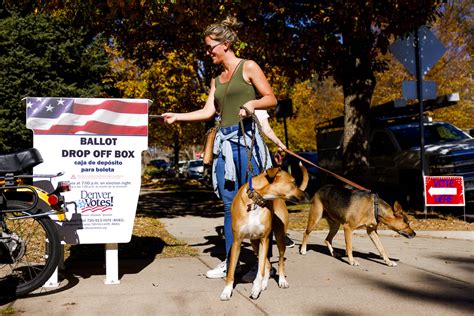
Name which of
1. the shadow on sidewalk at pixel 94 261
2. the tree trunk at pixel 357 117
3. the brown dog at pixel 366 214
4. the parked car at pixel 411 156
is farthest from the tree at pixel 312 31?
the brown dog at pixel 366 214

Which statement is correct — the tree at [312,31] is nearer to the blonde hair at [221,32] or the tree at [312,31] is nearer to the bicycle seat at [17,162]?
the blonde hair at [221,32]

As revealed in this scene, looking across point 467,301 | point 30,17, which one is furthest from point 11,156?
point 30,17

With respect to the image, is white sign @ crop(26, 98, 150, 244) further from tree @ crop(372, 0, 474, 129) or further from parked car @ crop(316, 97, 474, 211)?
tree @ crop(372, 0, 474, 129)

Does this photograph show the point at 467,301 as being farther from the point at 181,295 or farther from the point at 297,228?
the point at 297,228

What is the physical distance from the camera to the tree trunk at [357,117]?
1241 cm

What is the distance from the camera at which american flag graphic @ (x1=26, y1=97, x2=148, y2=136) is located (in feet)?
15.6

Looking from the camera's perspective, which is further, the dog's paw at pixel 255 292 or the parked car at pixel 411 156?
the parked car at pixel 411 156

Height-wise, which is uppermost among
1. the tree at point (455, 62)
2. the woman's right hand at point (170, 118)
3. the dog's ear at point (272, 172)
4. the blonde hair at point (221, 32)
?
the tree at point (455, 62)

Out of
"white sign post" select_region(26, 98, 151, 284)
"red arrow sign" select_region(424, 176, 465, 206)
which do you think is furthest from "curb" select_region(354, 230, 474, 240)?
"white sign post" select_region(26, 98, 151, 284)

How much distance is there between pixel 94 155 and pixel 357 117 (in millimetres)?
8737

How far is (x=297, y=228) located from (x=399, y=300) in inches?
206

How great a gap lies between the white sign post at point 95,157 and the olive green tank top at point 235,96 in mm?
745

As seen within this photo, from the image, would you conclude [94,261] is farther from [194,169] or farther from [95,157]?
[194,169]

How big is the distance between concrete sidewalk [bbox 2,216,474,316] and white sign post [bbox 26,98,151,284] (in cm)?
51
